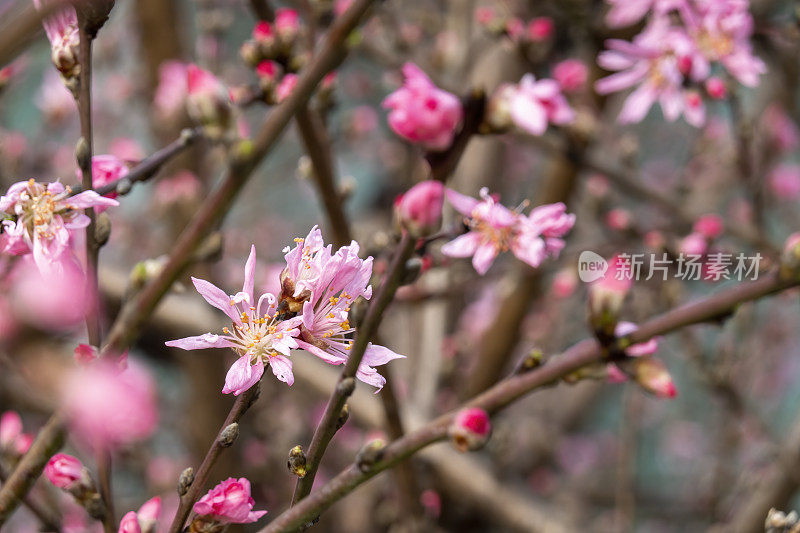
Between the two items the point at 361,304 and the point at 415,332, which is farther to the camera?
the point at 415,332

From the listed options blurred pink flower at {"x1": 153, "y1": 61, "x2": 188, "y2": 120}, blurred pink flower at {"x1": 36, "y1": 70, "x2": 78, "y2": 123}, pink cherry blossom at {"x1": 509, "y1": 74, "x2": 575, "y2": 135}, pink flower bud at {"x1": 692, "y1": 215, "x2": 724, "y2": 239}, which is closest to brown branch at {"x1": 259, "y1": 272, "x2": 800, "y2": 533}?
pink cherry blossom at {"x1": 509, "y1": 74, "x2": 575, "y2": 135}

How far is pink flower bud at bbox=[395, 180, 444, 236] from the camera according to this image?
59 centimetres

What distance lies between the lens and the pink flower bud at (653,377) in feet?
2.43

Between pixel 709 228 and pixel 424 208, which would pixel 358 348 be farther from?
pixel 709 228

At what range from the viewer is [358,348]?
62 cm

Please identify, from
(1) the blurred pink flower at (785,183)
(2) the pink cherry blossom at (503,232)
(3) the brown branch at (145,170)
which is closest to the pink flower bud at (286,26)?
(3) the brown branch at (145,170)

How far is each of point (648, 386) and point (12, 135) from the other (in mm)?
1914

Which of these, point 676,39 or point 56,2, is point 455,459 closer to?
point 676,39

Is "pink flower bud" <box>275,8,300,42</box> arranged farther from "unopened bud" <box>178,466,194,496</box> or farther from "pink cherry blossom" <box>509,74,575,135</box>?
"unopened bud" <box>178,466,194,496</box>

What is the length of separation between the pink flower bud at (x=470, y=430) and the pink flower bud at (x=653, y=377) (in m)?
0.18

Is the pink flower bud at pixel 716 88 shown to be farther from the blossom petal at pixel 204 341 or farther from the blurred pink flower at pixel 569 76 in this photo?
the blossom petal at pixel 204 341

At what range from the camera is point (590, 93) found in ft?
7.12

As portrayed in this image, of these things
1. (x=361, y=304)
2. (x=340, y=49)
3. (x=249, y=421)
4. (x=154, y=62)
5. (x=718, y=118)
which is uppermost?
(x=340, y=49)

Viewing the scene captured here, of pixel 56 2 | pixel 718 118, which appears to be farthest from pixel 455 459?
pixel 718 118
